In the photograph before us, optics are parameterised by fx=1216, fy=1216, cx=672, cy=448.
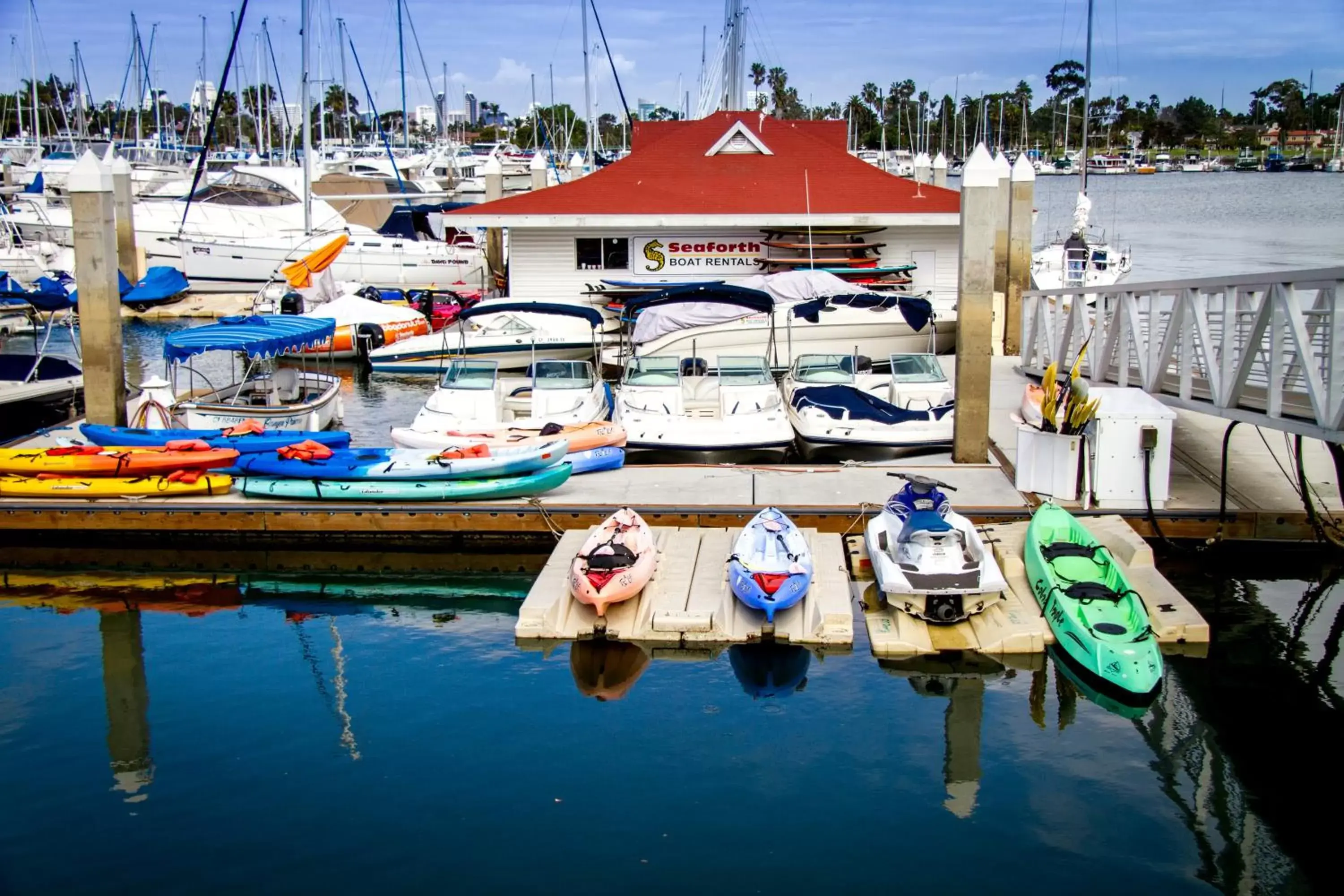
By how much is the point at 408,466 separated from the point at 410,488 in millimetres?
399

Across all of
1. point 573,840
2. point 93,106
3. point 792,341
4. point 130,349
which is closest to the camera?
point 573,840

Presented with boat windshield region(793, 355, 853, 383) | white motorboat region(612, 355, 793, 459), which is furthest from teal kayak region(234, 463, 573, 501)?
boat windshield region(793, 355, 853, 383)

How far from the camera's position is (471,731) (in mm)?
11469

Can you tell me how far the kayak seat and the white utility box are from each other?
283 centimetres

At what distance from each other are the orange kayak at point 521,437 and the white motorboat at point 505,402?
46 mm

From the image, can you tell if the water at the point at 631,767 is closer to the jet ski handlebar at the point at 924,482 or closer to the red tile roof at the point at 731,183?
the jet ski handlebar at the point at 924,482

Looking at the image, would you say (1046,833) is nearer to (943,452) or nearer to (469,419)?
(943,452)

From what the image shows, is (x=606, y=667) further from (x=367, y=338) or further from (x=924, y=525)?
(x=367, y=338)

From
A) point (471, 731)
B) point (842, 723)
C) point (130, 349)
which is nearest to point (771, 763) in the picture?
point (842, 723)

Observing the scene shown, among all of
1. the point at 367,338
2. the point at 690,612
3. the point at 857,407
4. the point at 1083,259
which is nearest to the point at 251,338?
the point at 857,407

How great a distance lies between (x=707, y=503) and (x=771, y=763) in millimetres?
5301

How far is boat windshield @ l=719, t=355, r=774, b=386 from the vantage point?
19922 mm

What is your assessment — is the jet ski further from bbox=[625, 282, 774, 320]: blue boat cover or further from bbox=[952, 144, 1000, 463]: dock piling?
bbox=[625, 282, 774, 320]: blue boat cover

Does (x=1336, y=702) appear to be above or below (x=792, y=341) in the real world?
below
